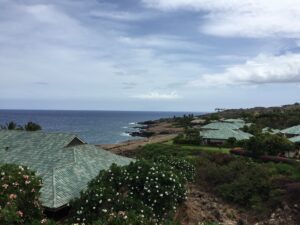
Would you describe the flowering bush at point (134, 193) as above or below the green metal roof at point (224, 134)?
below

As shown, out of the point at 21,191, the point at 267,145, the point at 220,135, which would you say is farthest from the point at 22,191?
the point at 220,135

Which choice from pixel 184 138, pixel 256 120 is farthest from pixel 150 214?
pixel 256 120

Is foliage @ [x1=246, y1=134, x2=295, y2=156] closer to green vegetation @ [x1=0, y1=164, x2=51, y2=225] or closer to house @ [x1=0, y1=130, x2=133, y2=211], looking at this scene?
house @ [x1=0, y1=130, x2=133, y2=211]

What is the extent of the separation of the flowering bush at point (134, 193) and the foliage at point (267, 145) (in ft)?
70.5

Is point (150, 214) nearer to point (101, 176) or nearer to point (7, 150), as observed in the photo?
point (101, 176)

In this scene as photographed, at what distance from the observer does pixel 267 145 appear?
136 feet

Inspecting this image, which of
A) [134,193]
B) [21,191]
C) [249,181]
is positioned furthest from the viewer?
[249,181]

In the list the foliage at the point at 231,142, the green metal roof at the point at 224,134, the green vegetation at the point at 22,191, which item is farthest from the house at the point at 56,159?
the green metal roof at the point at 224,134

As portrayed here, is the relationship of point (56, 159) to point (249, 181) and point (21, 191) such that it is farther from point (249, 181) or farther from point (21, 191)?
point (249, 181)

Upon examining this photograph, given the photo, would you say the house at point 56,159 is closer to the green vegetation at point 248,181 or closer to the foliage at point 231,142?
the green vegetation at point 248,181

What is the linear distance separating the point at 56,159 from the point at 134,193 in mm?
5703

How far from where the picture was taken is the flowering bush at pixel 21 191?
50.2 ft

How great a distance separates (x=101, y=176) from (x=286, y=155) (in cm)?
2862

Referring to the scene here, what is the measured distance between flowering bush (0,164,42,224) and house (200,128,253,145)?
3698 centimetres
